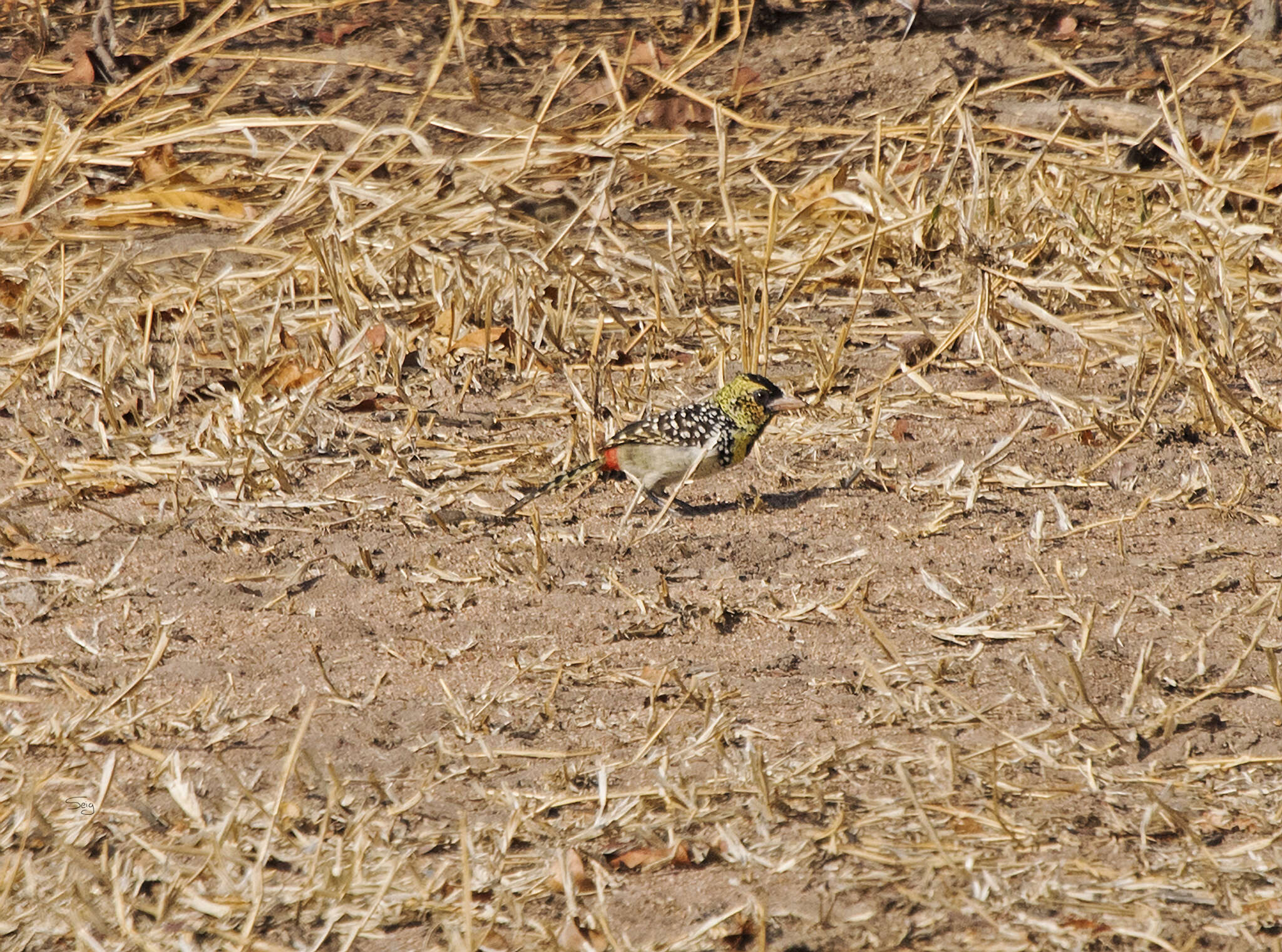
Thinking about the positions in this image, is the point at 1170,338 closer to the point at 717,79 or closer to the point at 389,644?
the point at 389,644

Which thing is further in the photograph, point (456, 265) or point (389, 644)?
point (456, 265)

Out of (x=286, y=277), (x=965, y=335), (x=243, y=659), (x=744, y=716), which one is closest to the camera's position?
(x=744, y=716)

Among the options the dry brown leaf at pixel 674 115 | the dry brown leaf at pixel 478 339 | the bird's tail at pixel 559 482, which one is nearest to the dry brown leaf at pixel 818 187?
the dry brown leaf at pixel 674 115

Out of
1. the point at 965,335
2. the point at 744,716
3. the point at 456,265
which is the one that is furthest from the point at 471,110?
the point at 744,716

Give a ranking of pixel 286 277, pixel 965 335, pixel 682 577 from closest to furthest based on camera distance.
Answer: pixel 682 577 → pixel 965 335 → pixel 286 277

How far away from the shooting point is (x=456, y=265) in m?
6.58

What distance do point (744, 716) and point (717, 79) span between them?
616 cm

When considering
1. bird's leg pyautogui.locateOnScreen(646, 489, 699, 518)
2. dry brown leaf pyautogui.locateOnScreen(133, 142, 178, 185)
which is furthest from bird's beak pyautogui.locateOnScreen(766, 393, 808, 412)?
dry brown leaf pyautogui.locateOnScreen(133, 142, 178, 185)

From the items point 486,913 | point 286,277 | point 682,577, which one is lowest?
point 286,277

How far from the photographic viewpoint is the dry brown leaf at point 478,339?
6148 mm

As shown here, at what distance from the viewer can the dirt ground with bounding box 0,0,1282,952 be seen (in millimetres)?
3094

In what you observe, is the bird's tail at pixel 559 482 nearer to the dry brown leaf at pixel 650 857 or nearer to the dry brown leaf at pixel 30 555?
the dry brown leaf at pixel 30 555

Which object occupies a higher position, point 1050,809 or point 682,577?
point 1050,809

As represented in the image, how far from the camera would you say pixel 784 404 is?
526cm
